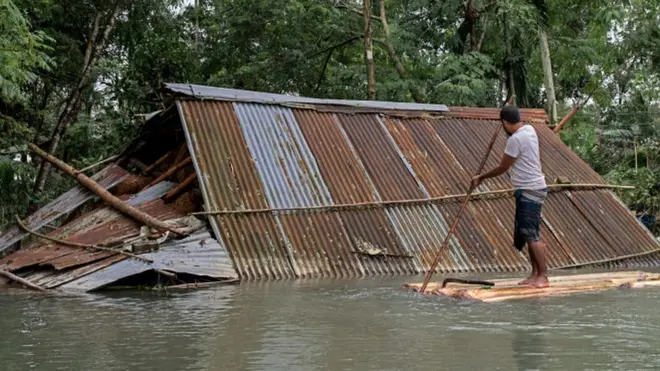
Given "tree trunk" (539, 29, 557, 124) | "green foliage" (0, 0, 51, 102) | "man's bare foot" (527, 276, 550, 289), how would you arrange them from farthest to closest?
"tree trunk" (539, 29, 557, 124), "green foliage" (0, 0, 51, 102), "man's bare foot" (527, 276, 550, 289)

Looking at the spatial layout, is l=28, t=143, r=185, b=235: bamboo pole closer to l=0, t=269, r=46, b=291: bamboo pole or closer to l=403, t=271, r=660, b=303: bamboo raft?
l=0, t=269, r=46, b=291: bamboo pole

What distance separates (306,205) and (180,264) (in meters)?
2.02

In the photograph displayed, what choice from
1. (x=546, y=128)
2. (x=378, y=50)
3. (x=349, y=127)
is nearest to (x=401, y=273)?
(x=349, y=127)

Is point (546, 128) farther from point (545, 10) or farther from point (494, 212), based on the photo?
point (545, 10)

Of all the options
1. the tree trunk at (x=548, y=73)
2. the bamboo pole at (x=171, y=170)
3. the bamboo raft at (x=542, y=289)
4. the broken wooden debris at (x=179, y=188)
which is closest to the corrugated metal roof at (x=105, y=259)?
the broken wooden debris at (x=179, y=188)

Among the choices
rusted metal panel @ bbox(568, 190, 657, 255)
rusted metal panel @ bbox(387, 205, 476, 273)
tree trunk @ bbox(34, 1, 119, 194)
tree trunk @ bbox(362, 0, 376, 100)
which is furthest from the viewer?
tree trunk @ bbox(362, 0, 376, 100)

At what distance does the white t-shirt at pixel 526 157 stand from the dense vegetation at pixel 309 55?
9.36 meters

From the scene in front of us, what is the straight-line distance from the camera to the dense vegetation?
635 inches

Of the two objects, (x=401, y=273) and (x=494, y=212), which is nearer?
(x=401, y=273)

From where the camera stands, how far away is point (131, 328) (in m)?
4.62

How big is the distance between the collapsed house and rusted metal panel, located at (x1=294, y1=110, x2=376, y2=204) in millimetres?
21

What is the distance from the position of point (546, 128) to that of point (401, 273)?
533 cm

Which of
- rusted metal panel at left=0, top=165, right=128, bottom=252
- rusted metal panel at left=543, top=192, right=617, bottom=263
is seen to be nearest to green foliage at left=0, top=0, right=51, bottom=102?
rusted metal panel at left=0, top=165, right=128, bottom=252

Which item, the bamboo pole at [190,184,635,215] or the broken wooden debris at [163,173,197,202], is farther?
the broken wooden debris at [163,173,197,202]
